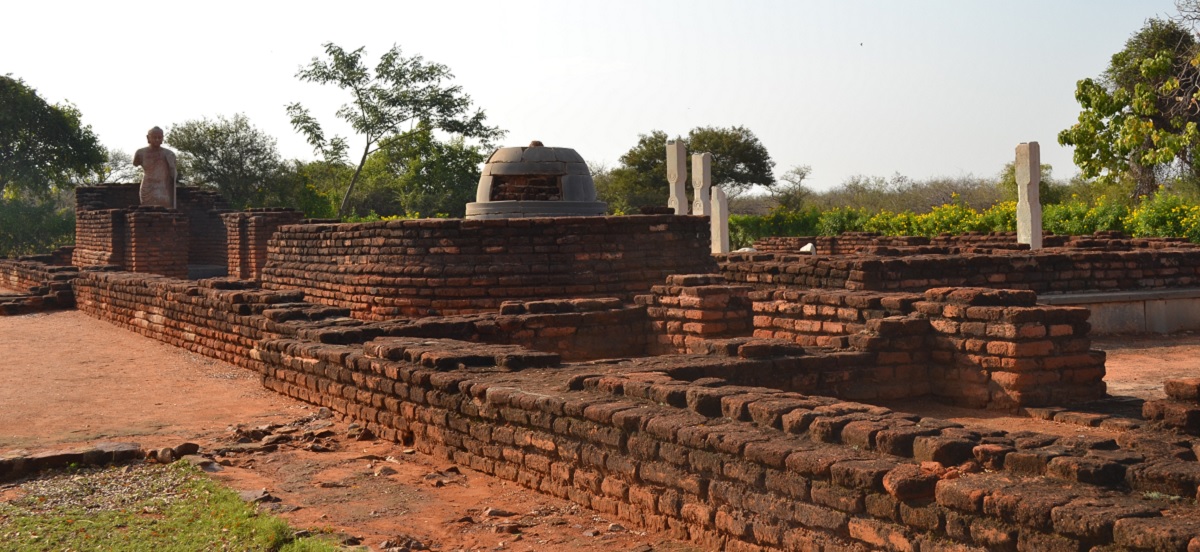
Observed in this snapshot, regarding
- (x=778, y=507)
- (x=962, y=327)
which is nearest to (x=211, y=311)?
(x=962, y=327)

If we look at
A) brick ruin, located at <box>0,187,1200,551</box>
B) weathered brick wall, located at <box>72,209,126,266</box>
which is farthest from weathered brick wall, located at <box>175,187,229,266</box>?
brick ruin, located at <box>0,187,1200,551</box>

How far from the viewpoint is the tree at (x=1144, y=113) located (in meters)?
19.3

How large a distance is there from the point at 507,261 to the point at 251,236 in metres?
9.42

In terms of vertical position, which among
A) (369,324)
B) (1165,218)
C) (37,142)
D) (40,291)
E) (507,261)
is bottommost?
(369,324)

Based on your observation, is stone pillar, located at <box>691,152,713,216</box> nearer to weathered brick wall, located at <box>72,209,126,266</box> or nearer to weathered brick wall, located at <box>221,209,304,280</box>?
weathered brick wall, located at <box>221,209,304,280</box>

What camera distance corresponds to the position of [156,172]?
66.9 feet

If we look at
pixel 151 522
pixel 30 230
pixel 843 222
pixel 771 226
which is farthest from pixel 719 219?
pixel 30 230

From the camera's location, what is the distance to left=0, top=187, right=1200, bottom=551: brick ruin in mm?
3281

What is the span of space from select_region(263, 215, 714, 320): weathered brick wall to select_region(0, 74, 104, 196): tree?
2607cm

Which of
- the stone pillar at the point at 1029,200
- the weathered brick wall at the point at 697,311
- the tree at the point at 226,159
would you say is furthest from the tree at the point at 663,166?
the weathered brick wall at the point at 697,311

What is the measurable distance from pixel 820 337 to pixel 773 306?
0.44 m

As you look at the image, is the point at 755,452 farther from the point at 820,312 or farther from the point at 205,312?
the point at 205,312

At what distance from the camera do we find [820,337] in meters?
7.09

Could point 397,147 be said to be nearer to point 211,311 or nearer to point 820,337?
point 211,311
